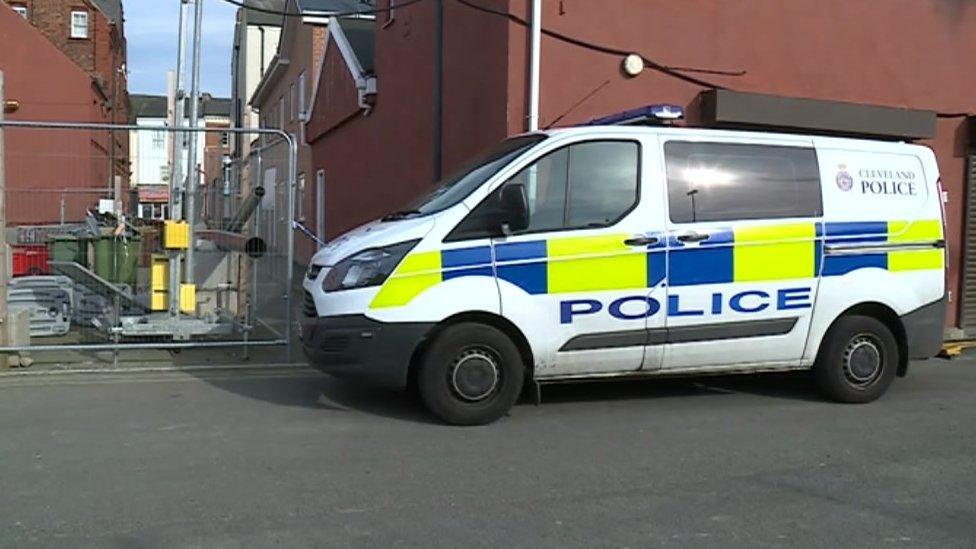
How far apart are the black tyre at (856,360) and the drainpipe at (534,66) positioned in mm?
3645

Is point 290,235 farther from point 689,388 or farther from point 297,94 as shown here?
point 297,94

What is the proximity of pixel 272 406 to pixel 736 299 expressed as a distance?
368 centimetres

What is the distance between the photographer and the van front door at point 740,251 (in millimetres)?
6898

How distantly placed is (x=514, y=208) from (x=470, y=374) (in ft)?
3.95

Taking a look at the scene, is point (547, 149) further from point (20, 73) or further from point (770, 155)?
point (20, 73)

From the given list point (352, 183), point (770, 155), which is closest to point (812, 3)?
point (770, 155)

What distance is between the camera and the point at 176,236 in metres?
9.73

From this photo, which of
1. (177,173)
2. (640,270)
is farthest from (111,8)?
(640,270)

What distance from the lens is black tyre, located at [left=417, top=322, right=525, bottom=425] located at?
21.1ft

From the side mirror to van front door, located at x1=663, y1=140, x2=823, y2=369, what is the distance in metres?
1.14

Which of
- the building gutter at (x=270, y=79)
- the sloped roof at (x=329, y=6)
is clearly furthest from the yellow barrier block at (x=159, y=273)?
the building gutter at (x=270, y=79)

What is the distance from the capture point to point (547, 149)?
6738 millimetres

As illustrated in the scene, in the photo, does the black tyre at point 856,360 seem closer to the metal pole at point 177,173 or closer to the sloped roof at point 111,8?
the metal pole at point 177,173

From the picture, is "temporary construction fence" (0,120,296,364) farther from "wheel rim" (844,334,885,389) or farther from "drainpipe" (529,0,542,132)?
"wheel rim" (844,334,885,389)
